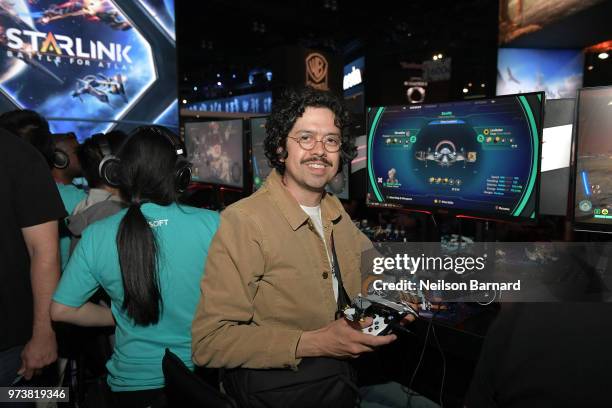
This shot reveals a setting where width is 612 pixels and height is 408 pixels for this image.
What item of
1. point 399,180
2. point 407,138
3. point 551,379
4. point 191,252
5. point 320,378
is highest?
point 407,138

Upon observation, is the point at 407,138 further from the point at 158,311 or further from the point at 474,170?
the point at 158,311

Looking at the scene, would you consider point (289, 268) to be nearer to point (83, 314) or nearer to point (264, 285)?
point (264, 285)

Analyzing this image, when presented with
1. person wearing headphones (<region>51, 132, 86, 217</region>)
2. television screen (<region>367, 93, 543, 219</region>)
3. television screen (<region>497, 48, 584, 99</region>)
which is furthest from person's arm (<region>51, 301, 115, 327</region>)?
television screen (<region>497, 48, 584, 99</region>)

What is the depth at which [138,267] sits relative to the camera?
140cm

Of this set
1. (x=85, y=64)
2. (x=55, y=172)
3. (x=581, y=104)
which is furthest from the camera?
(x=85, y=64)

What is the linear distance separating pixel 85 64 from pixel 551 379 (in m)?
4.55

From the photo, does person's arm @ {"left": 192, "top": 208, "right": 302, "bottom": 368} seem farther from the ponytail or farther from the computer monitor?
the computer monitor

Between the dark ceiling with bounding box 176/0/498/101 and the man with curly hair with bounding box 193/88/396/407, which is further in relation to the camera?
the dark ceiling with bounding box 176/0/498/101

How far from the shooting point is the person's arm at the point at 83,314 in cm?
143

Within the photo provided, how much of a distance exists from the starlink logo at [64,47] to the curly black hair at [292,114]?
353 centimetres

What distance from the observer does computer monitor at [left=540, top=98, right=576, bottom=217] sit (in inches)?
69.3

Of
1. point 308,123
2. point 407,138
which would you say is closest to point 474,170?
point 407,138

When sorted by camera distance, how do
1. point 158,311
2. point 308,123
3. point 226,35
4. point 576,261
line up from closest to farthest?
point 308,123
point 158,311
point 576,261
point 226,35

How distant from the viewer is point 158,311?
1.46m
